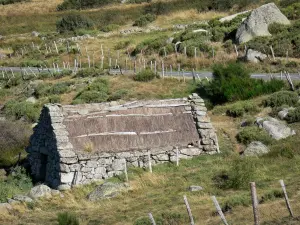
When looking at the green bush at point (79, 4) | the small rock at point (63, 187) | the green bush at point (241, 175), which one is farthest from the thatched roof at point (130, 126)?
the green bush at point (79, 4)

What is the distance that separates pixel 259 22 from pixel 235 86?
16.6 metres

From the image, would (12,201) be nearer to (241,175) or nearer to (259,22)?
(241,175)

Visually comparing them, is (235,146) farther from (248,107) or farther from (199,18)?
(199,18)

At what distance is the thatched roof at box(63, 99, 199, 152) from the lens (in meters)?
23.9

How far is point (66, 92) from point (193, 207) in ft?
83.8

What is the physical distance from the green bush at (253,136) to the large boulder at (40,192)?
356 inches

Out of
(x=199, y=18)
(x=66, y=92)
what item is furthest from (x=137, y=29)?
(x=66, y=92)

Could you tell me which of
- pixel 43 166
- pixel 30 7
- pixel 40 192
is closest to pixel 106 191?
pixel 40 192

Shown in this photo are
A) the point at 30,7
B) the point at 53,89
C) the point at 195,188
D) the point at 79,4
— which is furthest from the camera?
the point at 30,7

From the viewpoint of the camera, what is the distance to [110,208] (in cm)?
1973

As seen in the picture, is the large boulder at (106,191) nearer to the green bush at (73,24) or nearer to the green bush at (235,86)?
the green bush at (235,86)

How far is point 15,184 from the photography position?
2431cm

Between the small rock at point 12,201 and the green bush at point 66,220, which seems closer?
the green bush at point 66,220

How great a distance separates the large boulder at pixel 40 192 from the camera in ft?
71.2
